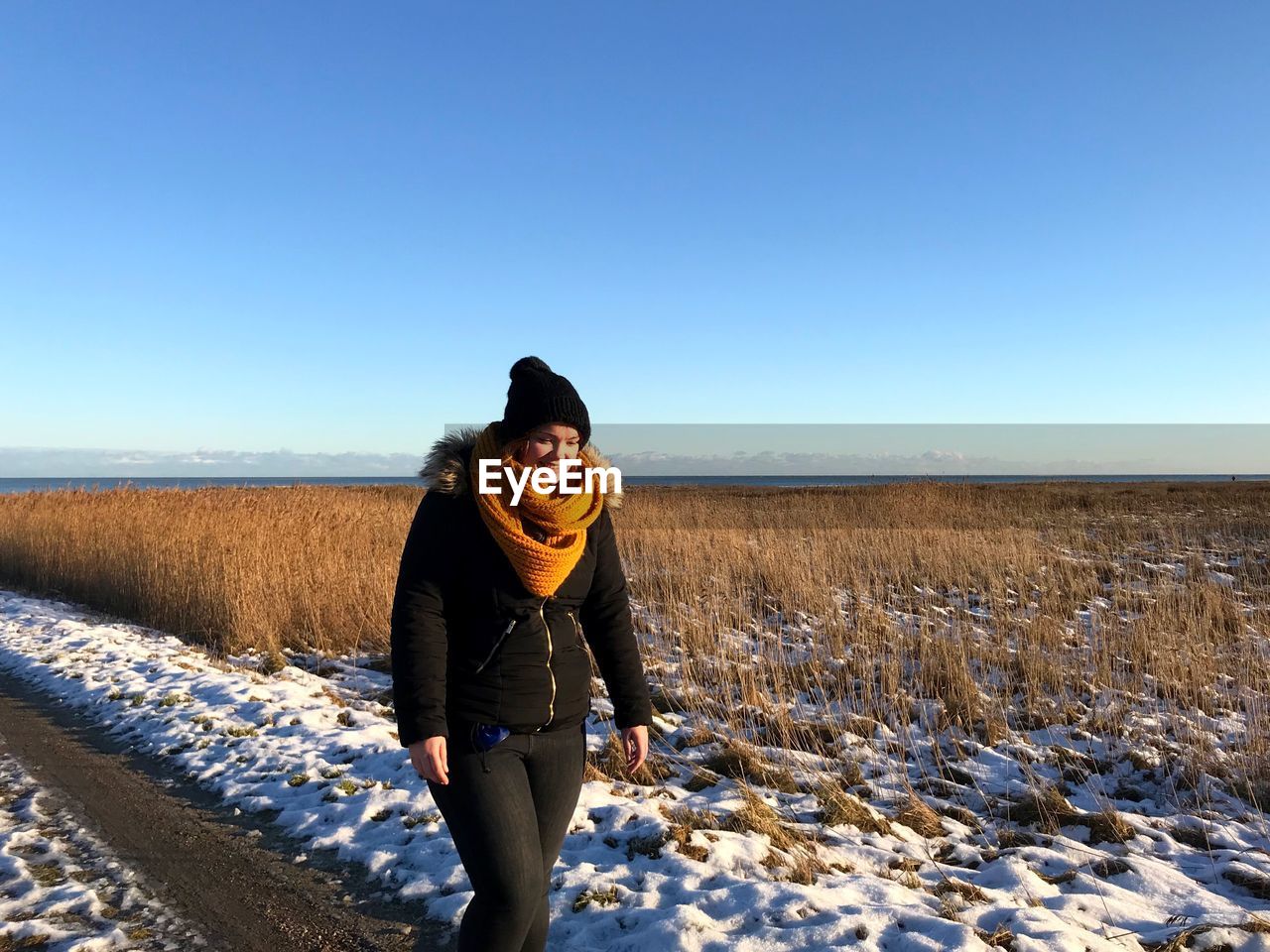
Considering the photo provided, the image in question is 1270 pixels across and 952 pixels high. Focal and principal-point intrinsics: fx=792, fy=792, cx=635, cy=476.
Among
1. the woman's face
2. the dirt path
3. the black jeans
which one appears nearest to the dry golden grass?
the dirt path

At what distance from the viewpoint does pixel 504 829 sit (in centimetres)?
172

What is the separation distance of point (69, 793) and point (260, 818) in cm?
109

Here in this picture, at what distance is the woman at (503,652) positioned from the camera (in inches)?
67.8

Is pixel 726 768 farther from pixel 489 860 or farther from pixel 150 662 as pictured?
pixel 150 662

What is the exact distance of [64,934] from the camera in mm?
2725

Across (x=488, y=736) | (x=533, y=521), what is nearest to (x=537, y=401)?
(x=533, y=521)

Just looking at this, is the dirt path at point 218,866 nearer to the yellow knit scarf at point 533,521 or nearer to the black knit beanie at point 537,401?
the yellow knit scarf at point 533,521

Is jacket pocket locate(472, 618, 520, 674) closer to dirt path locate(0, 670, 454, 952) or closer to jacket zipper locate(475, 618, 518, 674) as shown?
jacket zipper locate(475, 618, 518, 674)

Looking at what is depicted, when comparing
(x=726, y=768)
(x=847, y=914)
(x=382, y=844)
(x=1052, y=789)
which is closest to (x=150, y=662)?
(x=382, y=844)

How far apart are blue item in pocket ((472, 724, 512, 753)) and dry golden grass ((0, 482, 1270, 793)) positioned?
2.99 meters

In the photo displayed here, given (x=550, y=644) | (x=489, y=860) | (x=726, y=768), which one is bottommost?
(x=726, y=768)

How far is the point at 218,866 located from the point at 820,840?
2.62 meters

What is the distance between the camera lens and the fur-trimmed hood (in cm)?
187

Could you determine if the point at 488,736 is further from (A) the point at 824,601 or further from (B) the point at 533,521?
(A) the point at 824,601
